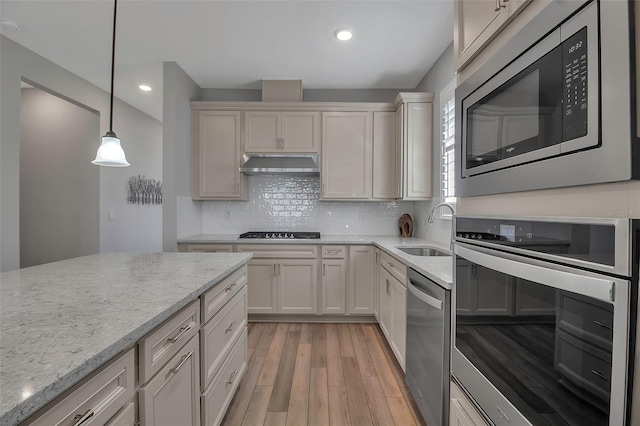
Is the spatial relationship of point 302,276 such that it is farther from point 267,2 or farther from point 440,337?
point 267,2

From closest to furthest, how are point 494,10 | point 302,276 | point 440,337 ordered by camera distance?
point 494,10 < point 440,337 < point 302,276

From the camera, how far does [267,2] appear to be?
6.86 feet

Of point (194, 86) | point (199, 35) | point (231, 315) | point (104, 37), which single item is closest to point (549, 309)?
point (231, 315)

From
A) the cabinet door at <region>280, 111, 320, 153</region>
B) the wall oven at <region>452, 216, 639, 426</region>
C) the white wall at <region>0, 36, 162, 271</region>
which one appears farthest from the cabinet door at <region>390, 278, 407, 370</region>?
the white wall at <region>0, 36, 162, 271</region>

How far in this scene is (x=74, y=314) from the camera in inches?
34.0

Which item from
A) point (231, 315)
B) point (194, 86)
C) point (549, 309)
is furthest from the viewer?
point (194, 86)

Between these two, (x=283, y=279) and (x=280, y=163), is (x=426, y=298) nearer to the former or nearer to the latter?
(x=283, y=279)

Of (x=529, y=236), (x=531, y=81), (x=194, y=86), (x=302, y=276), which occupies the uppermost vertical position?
(x=194, y=86)

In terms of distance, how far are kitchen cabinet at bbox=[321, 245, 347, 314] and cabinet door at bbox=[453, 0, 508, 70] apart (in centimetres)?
220

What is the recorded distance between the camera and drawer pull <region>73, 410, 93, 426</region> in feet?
2.03

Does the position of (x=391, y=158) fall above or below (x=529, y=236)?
above

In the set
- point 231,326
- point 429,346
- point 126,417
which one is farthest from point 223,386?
point 429,346

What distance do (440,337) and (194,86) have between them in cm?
363

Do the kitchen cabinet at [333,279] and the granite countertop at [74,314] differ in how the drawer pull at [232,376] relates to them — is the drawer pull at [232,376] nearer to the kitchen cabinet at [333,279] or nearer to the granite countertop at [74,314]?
the granite countertop at [74,314]
